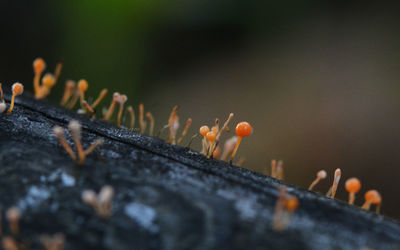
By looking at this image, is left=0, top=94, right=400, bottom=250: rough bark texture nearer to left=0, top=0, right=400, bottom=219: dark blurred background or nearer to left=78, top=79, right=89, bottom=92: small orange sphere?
left=78, top=79, right=89, bottom=92: small orange sphere

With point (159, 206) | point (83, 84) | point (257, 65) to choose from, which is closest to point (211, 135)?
point (159, 206)

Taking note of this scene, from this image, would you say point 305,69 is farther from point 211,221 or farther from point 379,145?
point 211,221

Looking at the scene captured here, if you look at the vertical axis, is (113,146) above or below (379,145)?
below

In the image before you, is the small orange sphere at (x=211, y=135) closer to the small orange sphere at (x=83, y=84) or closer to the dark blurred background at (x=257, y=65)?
the small orange sphere at (x=83, y=84)

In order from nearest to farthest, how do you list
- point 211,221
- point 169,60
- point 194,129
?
point 211,221 → point 194,129 → point 169,60

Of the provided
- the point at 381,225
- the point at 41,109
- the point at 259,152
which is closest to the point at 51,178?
the point at 41,109

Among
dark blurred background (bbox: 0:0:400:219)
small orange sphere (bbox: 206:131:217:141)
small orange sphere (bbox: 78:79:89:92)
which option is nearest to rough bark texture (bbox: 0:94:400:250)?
small orange sphere (bbox: 206:131:217:141)

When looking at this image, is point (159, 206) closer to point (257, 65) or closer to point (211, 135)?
point (211, 135)
